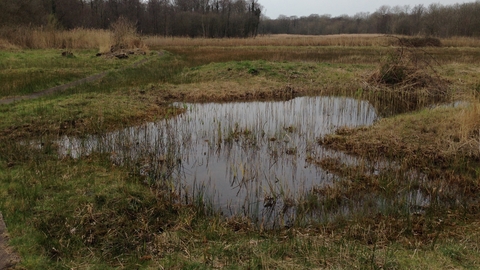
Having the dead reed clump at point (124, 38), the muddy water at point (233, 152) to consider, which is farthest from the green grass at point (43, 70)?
the muddy water at point (233, 152)

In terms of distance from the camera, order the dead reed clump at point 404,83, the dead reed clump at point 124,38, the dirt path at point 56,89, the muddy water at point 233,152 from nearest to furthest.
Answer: the muddy water at point 233,152, the dirt path at point 56,89, the dead reed clump at point 404,83, the dead reed clump at point 124,38

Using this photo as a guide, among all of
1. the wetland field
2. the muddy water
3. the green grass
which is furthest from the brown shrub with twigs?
the green grass

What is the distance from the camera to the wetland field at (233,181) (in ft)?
11.5

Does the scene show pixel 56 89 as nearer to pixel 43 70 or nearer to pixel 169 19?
pixel 43 70

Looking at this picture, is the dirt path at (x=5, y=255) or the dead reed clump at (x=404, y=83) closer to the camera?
the dirt path at (x=5, y=255)

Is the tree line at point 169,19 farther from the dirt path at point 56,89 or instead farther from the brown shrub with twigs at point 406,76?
the brown shrub with twigs at point 406,76

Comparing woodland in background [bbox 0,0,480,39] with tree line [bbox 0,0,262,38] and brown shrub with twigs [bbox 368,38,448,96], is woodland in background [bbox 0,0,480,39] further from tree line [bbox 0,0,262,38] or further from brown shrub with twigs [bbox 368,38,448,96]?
brown shrub with twigs [bbox 368,38,448,96]

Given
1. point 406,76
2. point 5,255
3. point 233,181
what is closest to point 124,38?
point 406,76

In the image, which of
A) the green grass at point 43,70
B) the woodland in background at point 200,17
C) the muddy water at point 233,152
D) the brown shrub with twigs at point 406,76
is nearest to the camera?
the muddy water at point 233,152

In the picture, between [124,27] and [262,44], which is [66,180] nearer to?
[124,27]

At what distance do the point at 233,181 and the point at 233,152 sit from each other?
4.40ft

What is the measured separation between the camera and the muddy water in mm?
5180

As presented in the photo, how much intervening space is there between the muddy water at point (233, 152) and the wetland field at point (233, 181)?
37 millimetres

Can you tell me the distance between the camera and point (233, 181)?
221 inches
